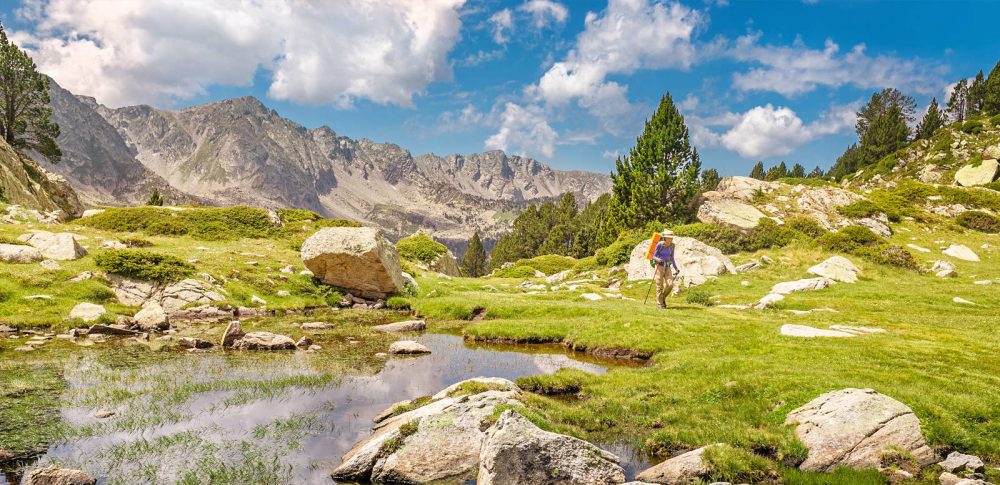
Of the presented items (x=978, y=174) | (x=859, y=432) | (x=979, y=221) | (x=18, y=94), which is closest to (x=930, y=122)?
(x=978, y=174)

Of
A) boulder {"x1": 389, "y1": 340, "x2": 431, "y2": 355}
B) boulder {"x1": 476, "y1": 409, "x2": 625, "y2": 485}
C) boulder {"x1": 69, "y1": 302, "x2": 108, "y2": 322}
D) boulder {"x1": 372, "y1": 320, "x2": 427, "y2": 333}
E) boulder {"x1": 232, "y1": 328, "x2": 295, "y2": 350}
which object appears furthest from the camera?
boulder {"x1": 372, "y1": 320, "x2": 427, "y2": 333}

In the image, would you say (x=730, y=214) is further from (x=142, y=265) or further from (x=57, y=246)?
(x=57, y=246)

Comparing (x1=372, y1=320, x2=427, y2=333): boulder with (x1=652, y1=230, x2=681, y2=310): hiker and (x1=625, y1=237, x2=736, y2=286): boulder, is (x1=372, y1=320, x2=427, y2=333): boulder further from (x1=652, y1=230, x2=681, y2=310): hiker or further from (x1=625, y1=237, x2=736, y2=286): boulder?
(x1=625, y1=237, x2=736, y2=286): boulder

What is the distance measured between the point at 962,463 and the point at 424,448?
11267 millimetres

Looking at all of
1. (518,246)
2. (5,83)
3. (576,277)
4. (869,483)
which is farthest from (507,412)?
(518,246)

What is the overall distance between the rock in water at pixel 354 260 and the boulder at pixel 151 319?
38.4 feet

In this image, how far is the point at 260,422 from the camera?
12.9m

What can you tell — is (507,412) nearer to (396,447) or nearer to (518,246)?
(396,447)

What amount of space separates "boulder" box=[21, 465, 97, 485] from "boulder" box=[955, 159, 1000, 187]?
102783 millimetres

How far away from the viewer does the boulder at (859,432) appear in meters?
10.4

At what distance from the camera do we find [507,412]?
9.94m

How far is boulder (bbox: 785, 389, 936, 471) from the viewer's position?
34.0 ft

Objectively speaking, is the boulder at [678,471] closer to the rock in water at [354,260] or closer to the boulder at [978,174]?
the rock in water at [354,260]

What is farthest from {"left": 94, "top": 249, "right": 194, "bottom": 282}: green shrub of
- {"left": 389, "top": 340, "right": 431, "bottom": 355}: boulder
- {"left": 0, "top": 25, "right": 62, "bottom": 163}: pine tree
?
{"left": 0, "top": 25, "right": 62, "bottom": 163}: pine tree
